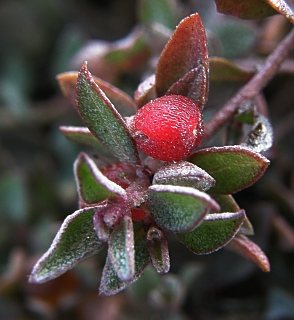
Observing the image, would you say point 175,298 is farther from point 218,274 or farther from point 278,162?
point 278,162

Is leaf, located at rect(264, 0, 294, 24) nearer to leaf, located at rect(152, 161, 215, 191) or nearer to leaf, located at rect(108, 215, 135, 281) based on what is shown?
leaf, located at rect(152, 161, 215, 191)

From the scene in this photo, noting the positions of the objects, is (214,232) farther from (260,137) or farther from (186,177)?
(260,137)

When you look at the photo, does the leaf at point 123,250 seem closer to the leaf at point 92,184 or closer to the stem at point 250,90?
the leaf at point 92,184

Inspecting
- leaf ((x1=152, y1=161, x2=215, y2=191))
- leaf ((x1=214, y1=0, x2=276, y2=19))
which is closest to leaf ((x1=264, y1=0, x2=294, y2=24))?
leaf ((x1=214, y1=0, x2=276, y2=19))

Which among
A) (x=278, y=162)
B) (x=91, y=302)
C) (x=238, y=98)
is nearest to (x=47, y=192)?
(x=91, y=302)

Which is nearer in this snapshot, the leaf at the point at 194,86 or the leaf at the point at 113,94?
the leaf at the point at 194,86

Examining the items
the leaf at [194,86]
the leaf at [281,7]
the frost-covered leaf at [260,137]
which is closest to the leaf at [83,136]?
the leaf at [194,86]
